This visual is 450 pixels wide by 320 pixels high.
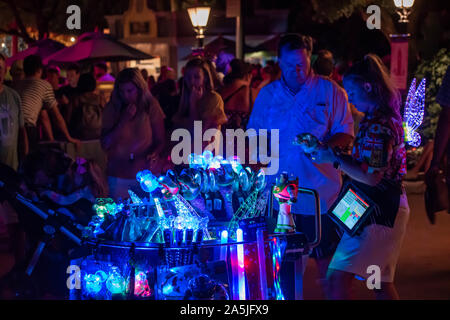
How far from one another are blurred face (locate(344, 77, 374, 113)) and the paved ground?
2.26m

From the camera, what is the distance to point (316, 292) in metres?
5.82

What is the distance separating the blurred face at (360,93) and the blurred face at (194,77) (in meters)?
2.87

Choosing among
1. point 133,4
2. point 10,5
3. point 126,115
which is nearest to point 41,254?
point 126,115

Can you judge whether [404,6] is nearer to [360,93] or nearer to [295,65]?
[295,65]

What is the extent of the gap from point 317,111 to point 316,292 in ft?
6.25

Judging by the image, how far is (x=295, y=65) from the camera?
4.55 meters

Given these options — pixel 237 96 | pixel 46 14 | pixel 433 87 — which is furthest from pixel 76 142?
pixel 46 14

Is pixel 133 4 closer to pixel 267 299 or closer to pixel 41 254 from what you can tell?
pixel 41 254

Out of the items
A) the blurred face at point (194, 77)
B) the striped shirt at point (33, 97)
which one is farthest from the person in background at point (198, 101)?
the striped shirt at point (33, 97)

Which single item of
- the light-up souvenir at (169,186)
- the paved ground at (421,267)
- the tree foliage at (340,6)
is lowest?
the paved ground at (421,267)

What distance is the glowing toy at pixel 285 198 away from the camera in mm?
3684

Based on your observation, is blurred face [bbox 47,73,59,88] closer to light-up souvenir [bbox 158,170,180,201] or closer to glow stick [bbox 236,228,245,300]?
light-up souvenir [bbox 158,170,180,201]

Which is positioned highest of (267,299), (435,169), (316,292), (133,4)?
(133,4)

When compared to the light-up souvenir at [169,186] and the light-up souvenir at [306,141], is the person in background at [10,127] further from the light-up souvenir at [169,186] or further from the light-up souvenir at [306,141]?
the light-up souvenir at [306,141]
